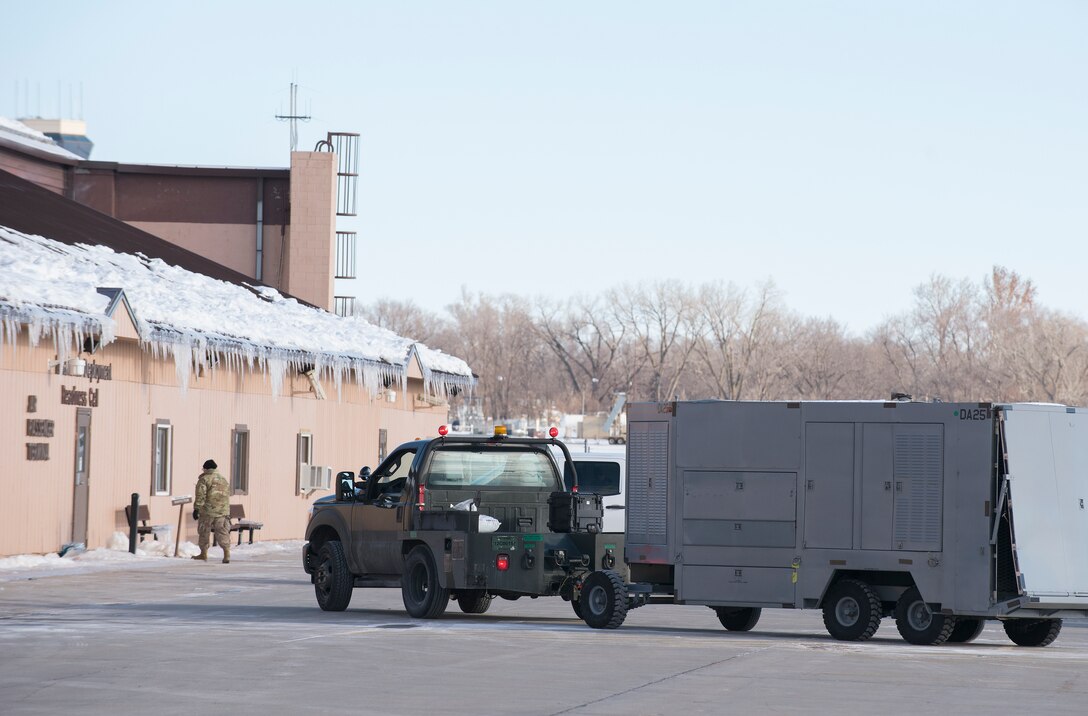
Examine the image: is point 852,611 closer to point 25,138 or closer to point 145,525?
point 145,525

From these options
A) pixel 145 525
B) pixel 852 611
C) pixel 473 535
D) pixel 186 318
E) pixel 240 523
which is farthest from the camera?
pixel 240 523

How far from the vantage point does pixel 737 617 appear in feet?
61.3

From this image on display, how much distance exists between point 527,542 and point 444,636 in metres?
1.84

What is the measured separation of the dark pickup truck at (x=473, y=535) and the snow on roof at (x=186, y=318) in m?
9.25

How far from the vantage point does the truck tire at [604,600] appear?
17.8m

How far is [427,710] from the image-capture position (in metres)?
11.3

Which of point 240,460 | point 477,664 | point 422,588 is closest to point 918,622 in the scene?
point 477,664

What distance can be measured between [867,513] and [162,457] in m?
18.7

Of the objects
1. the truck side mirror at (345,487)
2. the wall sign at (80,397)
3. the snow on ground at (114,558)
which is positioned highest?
the wall sign at (80,397)

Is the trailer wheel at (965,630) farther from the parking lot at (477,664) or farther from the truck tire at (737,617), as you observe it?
the truck tire at (737,617)

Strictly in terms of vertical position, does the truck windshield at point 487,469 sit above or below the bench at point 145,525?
above

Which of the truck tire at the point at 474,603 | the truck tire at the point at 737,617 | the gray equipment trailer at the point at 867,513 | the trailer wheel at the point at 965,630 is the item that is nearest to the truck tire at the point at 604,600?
the gray equipment trailer at the point at 867,513

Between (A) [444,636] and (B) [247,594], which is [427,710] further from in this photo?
(B) [247,594]

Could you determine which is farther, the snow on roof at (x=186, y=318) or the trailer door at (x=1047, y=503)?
the snow on roof at (x=186, y=318)
